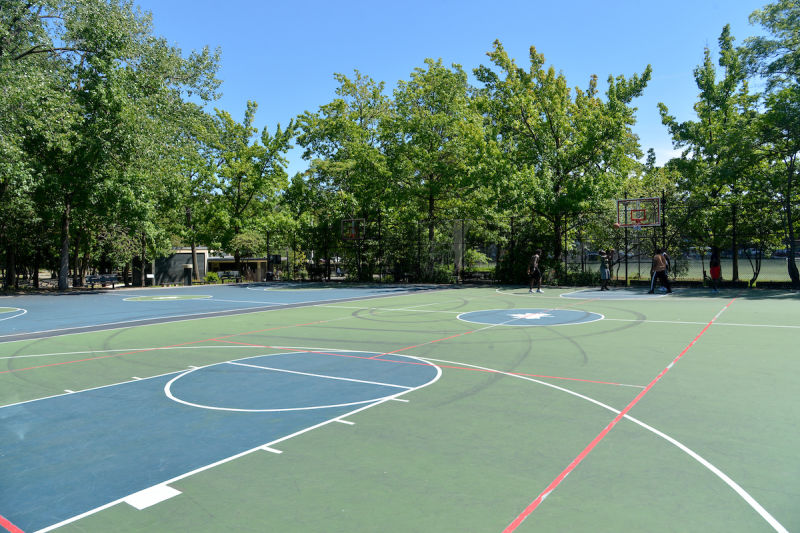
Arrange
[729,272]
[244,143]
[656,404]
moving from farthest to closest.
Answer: [244,143], [729,272], [656,404]

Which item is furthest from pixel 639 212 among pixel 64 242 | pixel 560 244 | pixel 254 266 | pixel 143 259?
pixel 254 266

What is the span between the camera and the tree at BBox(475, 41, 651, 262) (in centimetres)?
2639

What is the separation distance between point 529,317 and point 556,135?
57.7 ft

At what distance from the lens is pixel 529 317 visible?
576 inches

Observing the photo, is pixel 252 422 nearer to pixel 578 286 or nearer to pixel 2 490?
pixel 2 490

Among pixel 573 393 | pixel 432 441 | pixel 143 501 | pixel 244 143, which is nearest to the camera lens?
pixel 143 501

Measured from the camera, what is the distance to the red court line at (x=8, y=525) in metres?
3.65

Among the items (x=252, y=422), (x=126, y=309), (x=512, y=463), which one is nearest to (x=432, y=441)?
(x=512, y=463)

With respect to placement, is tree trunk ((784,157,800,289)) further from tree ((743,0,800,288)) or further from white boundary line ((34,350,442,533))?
white boundary line ((34,350,442,533))

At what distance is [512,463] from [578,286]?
2411cm

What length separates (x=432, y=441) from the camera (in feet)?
17.0

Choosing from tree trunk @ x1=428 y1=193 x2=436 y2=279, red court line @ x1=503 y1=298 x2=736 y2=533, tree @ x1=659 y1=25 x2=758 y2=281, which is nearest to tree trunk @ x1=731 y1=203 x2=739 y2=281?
tree @ x1=659 y1=25 x2=758 y2=281

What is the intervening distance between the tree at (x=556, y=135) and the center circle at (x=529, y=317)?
1160 centimetres

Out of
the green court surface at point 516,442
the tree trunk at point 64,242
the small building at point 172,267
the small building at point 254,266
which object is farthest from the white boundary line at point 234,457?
the small building at point 172,267
